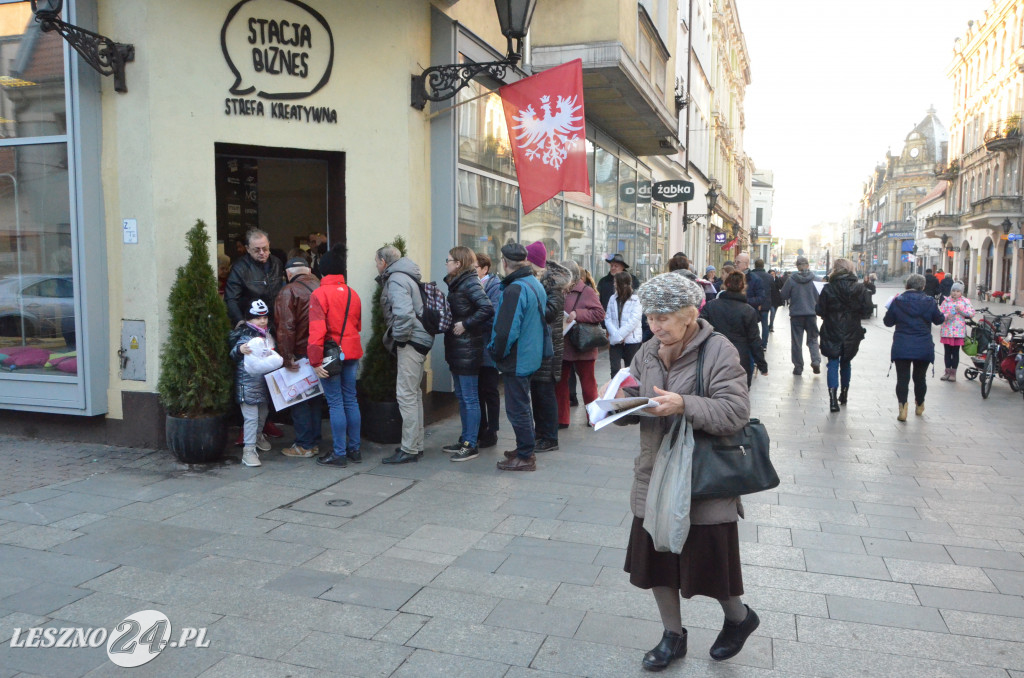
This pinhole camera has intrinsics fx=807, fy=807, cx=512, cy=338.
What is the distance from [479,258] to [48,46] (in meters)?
4.30

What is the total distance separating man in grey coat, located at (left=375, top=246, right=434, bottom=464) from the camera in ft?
22.7

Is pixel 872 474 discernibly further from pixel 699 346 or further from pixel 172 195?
pixel 172 195

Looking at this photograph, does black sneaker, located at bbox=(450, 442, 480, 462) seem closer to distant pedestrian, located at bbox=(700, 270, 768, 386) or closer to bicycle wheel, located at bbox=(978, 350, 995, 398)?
distant pedestrian, located at bbox=(700, 270, 768, 386)

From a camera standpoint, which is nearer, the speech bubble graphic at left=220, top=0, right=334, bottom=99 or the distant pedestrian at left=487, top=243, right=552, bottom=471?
the distant pedestrian at left=487, top=243, right=552, bottom=471

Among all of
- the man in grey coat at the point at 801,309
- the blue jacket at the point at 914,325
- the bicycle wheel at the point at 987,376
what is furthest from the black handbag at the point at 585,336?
the bicycle wheel at the point at 987,376

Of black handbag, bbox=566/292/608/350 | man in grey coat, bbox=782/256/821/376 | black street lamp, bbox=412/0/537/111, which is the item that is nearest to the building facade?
black street lamp, bbox=412/0/537/111

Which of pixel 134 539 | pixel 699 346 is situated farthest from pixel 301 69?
pixel 699 346

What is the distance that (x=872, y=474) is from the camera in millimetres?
7020

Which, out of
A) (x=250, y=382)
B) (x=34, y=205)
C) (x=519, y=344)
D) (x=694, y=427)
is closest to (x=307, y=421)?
(x=250, y=382)

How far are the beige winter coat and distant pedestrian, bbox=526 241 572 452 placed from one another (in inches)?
156

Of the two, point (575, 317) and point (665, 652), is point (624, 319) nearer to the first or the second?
point (575, 317)

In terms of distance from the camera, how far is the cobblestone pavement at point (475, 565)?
145 inches

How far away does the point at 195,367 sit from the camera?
22.1 ft

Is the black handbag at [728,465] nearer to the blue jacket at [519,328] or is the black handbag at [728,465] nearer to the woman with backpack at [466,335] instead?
the blue jacket at [519,328]
